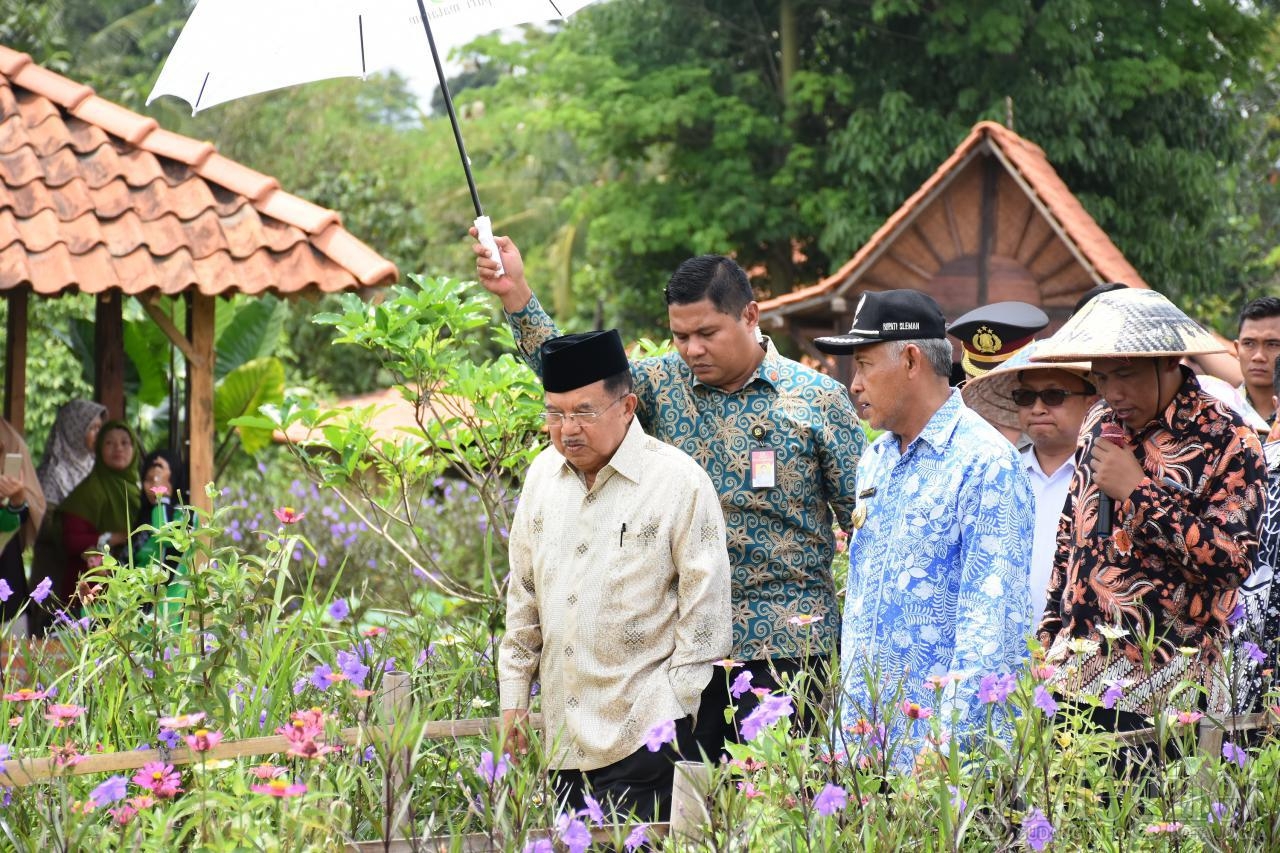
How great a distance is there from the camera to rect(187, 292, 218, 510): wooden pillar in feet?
25.4

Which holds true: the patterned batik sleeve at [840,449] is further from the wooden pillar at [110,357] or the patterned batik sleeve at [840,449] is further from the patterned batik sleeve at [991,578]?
the wooden pillar at [110,357]

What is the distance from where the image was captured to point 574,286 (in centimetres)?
2562

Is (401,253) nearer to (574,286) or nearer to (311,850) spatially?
(574,286)

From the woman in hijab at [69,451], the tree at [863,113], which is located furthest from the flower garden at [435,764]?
the tree at [863,113]

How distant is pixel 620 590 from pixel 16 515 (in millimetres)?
5145

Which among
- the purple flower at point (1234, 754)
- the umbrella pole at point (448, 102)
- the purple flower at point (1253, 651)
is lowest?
the purple flower at point (1234, 754)

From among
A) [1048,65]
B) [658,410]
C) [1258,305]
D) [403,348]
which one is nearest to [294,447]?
[403,348]

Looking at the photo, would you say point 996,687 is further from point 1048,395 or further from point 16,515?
point 16,515

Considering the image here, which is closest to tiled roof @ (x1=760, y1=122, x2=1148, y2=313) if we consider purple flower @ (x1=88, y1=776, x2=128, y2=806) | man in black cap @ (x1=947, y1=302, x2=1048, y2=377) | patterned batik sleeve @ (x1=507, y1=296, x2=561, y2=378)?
man in black cap @ (x1=947, y1=302, x2=1048, y2=377)

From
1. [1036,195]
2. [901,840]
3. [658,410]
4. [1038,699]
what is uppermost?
[1036,195]

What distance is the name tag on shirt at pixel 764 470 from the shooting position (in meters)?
3.92

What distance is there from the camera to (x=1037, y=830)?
2.71 meters

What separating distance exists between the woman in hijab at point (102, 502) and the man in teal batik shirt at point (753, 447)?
202 inches

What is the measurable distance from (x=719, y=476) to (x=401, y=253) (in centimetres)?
1946
